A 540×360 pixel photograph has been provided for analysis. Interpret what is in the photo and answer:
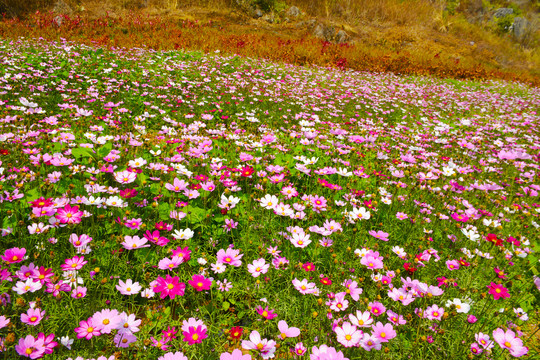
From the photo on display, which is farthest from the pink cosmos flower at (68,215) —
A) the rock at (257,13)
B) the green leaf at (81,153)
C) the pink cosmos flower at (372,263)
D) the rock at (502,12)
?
the rock at (502,12)

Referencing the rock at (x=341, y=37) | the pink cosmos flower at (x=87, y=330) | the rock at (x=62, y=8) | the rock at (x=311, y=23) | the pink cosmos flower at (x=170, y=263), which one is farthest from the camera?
the rock at (x=311, y=23)

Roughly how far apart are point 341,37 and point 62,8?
19689mm

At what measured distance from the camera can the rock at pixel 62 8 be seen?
19.1m

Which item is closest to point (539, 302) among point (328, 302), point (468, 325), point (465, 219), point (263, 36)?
point (465, 219)

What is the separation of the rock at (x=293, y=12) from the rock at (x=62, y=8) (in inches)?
651

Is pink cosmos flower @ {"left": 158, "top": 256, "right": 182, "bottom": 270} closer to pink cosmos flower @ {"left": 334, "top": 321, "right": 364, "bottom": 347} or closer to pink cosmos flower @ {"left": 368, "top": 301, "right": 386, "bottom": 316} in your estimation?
pink cosmos flower @ {"left": 334, "top": 321, "right": 364, "bottom": 347}

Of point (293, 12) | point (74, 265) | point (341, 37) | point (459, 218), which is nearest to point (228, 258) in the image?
point (74, 265)

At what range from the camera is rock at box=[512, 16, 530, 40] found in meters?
26.8

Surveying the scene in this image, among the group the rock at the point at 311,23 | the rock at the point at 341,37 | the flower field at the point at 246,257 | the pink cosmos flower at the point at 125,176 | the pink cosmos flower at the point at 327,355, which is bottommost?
the flower field at the point at 246,257

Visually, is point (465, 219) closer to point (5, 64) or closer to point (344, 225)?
point (344, 225)

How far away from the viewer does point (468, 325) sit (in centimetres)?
168

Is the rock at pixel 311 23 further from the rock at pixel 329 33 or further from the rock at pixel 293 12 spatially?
the rock at pixel 293 12

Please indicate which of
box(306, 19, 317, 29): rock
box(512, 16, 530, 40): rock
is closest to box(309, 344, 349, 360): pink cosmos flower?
box(306, 19, 317, 29): rock

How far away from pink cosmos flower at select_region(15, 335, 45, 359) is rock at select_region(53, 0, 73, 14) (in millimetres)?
25246
